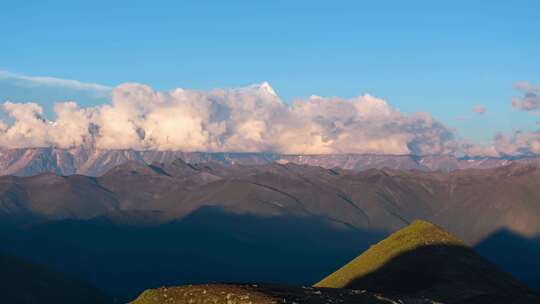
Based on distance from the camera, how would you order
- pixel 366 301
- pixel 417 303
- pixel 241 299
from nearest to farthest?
pixel 241 299, pixel 366 301, pixel 417 303

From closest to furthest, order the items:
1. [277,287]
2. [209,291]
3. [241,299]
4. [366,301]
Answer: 1. [241,299]
2. [209,291]
3. [366,301]
4. [277,287]

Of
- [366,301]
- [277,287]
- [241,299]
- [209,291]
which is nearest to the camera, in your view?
[241,299]

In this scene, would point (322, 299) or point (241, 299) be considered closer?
point (241, 299)

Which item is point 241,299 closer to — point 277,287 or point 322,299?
point 322,299

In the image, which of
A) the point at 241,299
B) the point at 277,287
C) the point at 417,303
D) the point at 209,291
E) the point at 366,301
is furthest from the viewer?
the point at 417,303

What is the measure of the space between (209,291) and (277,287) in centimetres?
2384

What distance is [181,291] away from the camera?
13312 centimetres

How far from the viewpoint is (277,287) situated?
500 feet

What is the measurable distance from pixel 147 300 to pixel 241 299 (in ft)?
61.0

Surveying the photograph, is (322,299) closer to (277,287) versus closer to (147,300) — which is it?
(277,287)

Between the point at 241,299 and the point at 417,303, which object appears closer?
the point at 241,299

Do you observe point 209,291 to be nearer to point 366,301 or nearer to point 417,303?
point 366,301

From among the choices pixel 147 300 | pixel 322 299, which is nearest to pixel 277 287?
pixel 322 299

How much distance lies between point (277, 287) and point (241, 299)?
104ft
